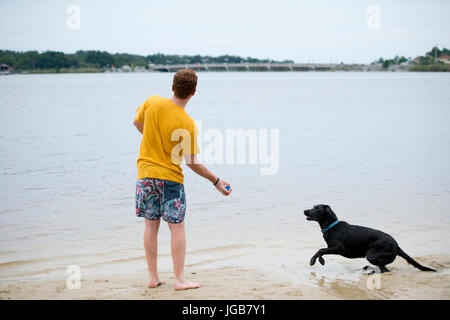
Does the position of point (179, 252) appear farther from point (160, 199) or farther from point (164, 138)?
point (164, 138)

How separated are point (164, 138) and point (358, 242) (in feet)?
8.19

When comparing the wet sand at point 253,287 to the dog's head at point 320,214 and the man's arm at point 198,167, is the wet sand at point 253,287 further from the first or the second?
the man's arm at point 198,167

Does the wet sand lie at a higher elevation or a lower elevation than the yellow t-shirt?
lower

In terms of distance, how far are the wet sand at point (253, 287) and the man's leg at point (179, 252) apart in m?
0.09

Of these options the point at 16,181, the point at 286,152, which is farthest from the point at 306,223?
the point at 286,152

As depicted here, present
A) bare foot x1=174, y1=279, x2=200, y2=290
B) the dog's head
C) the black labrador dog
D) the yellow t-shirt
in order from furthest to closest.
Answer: the dog's head < the black labrador dog < bare foot x1=174, y1=279, x2=200, y2=290 < the yellow t-shirt

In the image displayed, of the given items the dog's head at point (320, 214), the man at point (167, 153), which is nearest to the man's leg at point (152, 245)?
the man at point (167, 153)

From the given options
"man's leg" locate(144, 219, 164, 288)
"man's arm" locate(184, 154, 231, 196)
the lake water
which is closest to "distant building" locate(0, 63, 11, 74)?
the lake water

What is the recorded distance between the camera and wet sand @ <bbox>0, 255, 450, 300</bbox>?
4516 mm

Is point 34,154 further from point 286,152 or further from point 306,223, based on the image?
point 306,223

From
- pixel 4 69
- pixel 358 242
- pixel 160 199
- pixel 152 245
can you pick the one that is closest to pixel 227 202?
pixel 358 242

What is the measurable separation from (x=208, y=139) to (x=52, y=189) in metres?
11.7

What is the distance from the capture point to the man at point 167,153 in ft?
14.2

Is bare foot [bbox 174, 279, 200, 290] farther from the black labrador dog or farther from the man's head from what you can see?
the man's head
